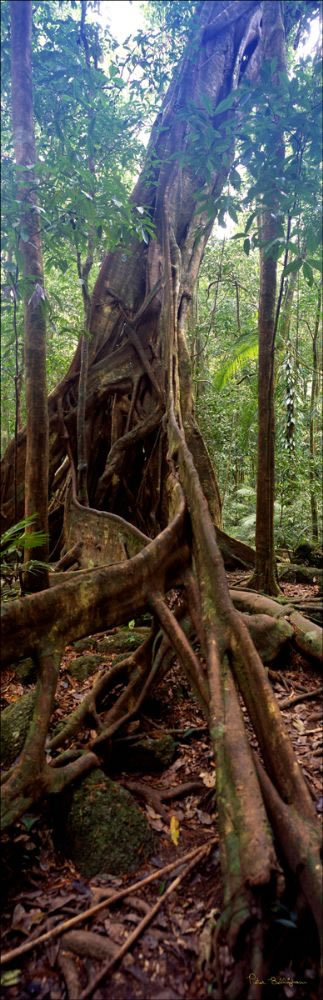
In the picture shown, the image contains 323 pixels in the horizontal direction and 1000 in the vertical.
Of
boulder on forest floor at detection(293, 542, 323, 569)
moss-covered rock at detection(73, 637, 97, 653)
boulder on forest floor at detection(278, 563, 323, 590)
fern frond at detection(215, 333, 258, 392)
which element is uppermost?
fern frond at detection(215, 333, 258, 392)

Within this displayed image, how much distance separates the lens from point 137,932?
7.10 ft

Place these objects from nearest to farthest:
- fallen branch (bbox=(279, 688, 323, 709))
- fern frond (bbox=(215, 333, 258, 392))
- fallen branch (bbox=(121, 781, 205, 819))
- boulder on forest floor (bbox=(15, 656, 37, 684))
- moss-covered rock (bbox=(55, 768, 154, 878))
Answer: moss-covered rock (bbox=(55, 768, 154, 878)), fallen branch (bbox=(121, 781, 205, 819)), fallen branch (bbox=(279, 688, 323, 709)), boulder on forest floor (bbox=(15, 656, 37, 684)), fern frond (bbox=(215, 333, 258, 392))

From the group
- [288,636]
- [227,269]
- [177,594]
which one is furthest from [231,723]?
[227,269]

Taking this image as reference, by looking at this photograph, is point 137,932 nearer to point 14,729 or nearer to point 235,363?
point 14,729

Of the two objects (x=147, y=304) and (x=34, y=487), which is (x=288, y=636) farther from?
(x=147, y=304)

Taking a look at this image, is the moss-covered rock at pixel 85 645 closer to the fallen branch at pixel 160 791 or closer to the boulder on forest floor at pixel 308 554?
the fallen branch at pixel 160 791

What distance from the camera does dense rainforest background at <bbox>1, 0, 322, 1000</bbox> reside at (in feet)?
6.86

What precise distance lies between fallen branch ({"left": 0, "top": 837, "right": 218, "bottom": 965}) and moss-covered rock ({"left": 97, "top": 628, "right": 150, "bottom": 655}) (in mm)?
2194

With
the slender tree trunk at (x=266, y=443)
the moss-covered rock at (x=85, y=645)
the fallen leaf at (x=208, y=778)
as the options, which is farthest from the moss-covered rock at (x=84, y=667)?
the slender tree trunk at (x=266, y=443)

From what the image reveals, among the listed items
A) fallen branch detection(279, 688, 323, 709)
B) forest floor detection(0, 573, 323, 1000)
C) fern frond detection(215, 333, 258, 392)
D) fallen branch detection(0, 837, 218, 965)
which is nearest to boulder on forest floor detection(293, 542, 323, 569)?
fern frond detection(215, 333, 258, 392)

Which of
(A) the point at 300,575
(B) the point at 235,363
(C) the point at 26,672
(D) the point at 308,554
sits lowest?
(C) the point at 26,672

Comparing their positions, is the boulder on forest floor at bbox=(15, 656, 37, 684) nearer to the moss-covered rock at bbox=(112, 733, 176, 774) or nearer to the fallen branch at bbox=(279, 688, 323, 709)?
the moss-covered rock at bbox=(112, 733, 176, 774)

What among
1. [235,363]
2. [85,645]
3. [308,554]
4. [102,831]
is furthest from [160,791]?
[235,363]

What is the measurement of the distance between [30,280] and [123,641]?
3132 mm
